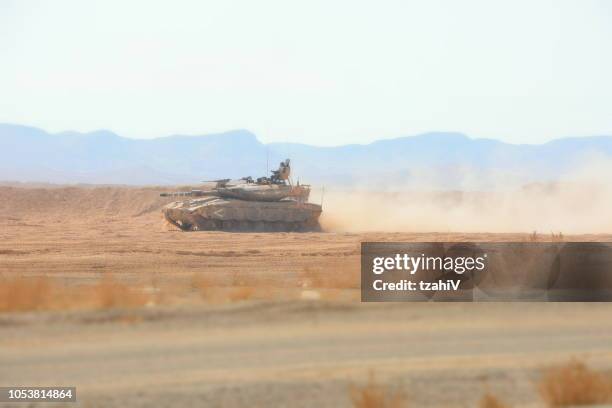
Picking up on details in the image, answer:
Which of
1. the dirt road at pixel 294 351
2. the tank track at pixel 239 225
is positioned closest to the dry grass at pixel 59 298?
the dirt road at pixel 294 351

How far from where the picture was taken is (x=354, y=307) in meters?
13.2

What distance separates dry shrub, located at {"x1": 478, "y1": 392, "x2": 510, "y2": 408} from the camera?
9.16 m

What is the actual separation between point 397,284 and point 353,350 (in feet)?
12.7

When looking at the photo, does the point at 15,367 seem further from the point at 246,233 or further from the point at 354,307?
the point at 246,233

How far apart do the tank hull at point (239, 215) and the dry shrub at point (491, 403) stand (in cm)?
2654

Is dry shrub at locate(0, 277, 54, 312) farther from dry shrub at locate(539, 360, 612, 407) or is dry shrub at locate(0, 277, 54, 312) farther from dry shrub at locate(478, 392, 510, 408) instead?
dry shrub at locate(539, 360, 612, 407)

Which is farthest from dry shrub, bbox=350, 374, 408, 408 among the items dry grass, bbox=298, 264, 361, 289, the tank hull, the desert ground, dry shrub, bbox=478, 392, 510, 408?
the tank hull

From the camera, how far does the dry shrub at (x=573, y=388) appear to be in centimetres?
965

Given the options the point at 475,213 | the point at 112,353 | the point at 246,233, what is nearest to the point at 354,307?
the point at 112,353

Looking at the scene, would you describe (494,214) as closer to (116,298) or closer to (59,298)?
(116,298)

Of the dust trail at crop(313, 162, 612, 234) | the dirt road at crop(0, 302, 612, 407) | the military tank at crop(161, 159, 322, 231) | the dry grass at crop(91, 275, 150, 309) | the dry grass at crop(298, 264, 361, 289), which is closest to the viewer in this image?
the dirt road at crop(0, 302, 612, 407)

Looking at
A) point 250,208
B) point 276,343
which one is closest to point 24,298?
point 276,343

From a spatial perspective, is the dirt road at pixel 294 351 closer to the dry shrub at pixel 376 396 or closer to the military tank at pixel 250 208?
the dry shrub at pixel 376 396

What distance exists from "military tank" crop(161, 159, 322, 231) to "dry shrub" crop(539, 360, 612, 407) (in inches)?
1031
